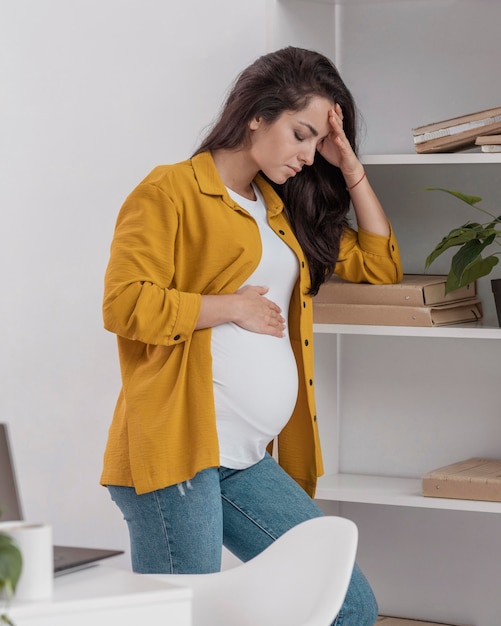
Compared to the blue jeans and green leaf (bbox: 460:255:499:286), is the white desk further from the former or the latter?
green leaf (bbox: 460:255:499:286)

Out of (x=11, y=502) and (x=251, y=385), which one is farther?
(x=251, y=385)

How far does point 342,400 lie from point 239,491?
90cm

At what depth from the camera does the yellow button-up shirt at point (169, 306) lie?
6.31ft

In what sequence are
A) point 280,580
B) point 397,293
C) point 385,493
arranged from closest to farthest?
1. point 280,580
2. point 397,293
3. point 385,493

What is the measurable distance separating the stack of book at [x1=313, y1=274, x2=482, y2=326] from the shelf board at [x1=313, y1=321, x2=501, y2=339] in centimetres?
1

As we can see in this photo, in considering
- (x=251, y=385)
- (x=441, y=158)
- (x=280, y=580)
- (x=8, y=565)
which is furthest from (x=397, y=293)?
(x=8, y=565)

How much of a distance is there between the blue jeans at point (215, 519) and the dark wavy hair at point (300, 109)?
1.47 ft

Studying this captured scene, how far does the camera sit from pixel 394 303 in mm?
2430

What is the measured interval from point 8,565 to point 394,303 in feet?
5.09

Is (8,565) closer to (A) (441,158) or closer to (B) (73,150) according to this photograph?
(A) (441,158)

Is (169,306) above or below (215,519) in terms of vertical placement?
above

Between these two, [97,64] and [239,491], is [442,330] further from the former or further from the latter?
[97,64]

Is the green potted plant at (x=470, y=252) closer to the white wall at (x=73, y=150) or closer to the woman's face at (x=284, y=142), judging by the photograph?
the woman's face at (x=284, y=142)

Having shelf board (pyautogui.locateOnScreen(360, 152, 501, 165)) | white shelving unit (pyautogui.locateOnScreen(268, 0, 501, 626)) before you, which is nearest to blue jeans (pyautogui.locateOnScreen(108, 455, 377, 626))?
white shelving unit (pyautogui.locateOnScreen(268, 0, 501, 626))
